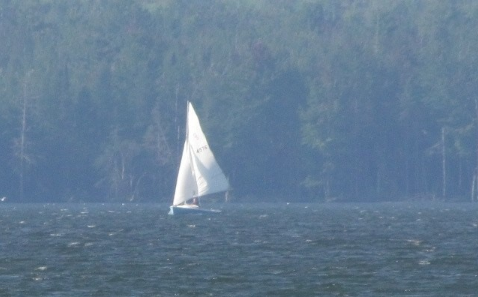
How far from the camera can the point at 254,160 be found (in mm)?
149875

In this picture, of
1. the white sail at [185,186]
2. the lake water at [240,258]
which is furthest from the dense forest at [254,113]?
the lake water at [240,258]

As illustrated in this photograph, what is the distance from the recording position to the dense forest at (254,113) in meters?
147

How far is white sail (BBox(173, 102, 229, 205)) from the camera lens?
325 ft

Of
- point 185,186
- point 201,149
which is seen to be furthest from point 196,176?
point 201,149

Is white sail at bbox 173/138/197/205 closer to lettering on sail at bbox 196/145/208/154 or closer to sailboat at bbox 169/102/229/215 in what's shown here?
sailboat at bbox 169/102/229/215

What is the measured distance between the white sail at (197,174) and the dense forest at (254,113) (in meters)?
42.8

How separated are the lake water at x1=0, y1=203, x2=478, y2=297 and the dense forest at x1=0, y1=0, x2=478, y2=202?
196 feet

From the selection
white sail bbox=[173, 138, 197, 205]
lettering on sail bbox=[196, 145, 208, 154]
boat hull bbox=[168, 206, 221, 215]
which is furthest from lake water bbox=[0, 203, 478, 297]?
lettering on sail bbox=[196, 145, 208, 154]

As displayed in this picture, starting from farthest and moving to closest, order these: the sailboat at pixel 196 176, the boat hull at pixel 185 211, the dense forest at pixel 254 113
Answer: the dense forest at pixel 254 113 → the sailboat at pixel 196 176 → the boat hull at pixel 185 211

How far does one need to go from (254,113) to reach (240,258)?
94739 mm

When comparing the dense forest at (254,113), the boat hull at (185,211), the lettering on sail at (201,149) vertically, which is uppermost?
the dense forest at (254,113)

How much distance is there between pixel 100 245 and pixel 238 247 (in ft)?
18.6

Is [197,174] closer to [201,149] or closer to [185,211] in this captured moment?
[201,149]

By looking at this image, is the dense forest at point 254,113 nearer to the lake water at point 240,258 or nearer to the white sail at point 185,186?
the white sail at point 185,186
